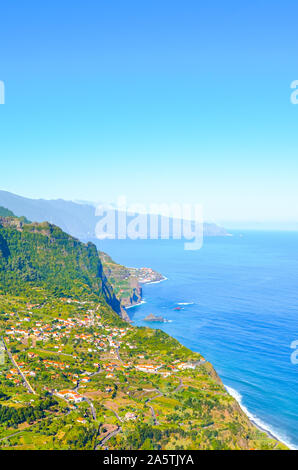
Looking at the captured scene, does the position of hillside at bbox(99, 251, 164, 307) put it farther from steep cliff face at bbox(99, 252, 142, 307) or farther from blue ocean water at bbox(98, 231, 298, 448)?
blue ocean water at bbox(98, 231, 298, 448)

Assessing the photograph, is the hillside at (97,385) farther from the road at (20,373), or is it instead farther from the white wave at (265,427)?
the white wave at (265,427)

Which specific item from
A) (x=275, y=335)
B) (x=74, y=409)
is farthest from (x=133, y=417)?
(x=275, y=335)

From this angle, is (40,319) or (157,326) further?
(157,326)

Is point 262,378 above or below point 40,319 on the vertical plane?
below

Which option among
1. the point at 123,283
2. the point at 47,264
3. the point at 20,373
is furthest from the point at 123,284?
the point at 20,373

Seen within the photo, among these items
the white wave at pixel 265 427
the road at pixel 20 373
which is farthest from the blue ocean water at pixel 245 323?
the road at pixel 20 373
